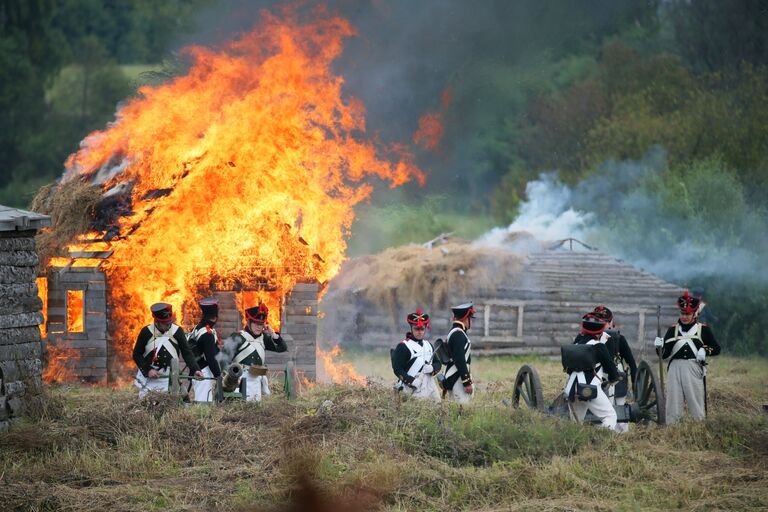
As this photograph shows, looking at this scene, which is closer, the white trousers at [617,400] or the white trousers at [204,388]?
the white trousers at [617,400]

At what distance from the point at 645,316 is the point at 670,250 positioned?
503 centimetres

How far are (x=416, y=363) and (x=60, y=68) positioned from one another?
3596 cm

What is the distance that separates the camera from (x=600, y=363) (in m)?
12.3

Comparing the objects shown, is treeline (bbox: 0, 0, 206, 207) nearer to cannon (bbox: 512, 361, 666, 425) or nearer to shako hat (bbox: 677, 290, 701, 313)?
shako hat (bbox: 677, 290, 701, 313)

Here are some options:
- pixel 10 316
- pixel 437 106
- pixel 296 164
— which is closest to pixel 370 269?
pixel 437 106

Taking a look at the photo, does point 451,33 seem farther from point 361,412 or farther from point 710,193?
point 361,412

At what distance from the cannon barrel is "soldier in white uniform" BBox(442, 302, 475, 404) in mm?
2566

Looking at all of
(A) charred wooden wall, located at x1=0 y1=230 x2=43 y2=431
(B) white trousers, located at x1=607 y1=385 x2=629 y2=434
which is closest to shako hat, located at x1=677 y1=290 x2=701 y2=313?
(B) white trousers, located at x1=607 y1=385 x2=629 y2=434

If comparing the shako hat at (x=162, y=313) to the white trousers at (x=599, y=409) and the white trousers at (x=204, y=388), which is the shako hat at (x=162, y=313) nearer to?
the white trousers at (x=204, y=388)

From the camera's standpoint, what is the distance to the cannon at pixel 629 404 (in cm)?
1209

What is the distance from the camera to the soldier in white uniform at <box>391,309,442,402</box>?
13.1m

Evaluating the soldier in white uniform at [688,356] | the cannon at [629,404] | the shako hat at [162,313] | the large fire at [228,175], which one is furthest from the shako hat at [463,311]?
the large fire at [228,175]

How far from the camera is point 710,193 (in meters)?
29.1

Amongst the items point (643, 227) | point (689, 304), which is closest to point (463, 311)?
point (689, 304)
